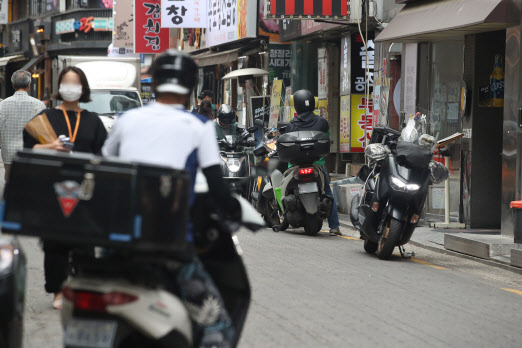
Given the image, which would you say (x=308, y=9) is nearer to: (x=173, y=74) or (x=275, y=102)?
(x=275, y=102)

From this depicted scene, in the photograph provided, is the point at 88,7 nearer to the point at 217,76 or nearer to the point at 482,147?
the point at 217,76

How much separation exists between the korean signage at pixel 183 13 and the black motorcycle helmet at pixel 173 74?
23.9 meters

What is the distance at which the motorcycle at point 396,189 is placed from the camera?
1050 cm

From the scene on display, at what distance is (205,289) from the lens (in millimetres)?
4164

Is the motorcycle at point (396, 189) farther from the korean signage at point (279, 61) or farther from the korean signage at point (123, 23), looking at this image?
the korean signage at point (123, 23)

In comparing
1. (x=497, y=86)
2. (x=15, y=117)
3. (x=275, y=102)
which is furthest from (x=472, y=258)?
(x=275, y=102)

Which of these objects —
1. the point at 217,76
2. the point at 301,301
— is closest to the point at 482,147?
the point at 301,301

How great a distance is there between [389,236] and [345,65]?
11176mm

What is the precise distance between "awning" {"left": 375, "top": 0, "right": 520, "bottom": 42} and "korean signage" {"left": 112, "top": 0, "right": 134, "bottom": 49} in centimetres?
2342

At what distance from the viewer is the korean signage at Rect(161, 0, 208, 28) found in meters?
28.3

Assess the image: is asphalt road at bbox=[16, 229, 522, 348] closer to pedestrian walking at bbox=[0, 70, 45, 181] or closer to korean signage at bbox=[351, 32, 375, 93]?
pedestrian walking at bbox=[0, 70, 45, 181]

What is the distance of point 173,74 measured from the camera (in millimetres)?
4332

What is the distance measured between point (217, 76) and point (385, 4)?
17.3m

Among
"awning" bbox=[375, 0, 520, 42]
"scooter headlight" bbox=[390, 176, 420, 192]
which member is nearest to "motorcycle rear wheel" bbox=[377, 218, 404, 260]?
"scooter headlight" bbox=[390, 176, 420, 192]
